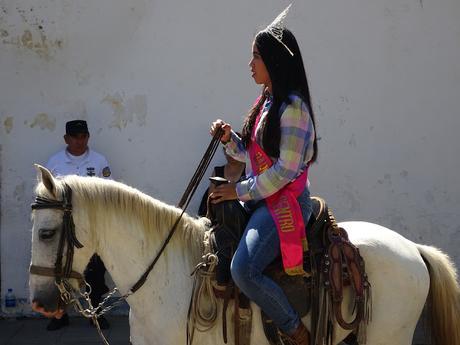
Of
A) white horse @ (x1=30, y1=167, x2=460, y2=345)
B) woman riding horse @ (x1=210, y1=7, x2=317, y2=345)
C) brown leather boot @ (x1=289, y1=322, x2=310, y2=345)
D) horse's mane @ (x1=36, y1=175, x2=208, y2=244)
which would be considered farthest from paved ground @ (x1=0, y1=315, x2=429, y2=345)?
woman riding horse @ (x1=210, y1=7, x2=317, y2=345)

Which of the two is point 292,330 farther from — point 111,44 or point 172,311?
point 111,44

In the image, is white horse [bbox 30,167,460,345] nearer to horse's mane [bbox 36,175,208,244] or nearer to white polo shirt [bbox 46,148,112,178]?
horse's mane [bbox 36,175,208,244]

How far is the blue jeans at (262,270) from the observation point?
334cm

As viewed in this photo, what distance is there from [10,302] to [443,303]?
447cm

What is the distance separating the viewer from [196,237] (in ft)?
11.9

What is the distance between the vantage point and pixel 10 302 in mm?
6602

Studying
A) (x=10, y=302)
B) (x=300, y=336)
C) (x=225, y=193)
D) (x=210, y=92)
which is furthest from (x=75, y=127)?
(x=300, y=336)

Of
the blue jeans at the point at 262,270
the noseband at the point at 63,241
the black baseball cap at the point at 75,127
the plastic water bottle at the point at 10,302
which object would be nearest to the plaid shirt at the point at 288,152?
the blue jeans at the point at 262,270

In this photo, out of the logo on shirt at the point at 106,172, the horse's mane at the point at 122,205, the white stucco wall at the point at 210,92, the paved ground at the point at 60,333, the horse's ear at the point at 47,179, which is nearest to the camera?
the horse's ear at the point at 47,179

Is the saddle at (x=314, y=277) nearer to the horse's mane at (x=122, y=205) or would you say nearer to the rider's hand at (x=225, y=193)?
the rider's hand at (x=225, y=193)

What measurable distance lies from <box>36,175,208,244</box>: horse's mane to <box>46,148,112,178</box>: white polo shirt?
9.15 feet

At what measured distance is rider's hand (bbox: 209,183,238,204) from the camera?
345 cm

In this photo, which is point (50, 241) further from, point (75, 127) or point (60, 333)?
point (60, 333)

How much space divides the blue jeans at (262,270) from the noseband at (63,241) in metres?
0.83
